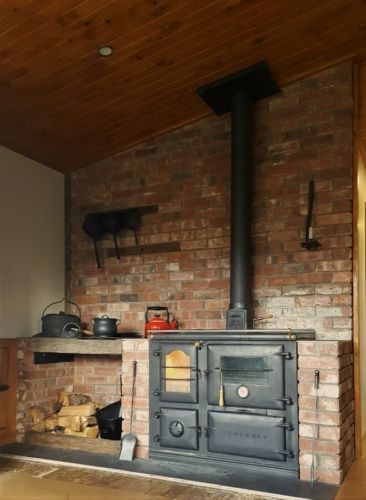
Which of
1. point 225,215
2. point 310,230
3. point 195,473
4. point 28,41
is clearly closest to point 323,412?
point 195,473

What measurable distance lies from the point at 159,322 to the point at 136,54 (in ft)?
5.71

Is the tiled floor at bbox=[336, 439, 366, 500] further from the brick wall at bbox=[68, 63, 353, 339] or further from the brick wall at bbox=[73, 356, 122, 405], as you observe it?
the brick wall at bbox=[73, 356, 122, 405]

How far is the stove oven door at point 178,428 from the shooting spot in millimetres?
3227

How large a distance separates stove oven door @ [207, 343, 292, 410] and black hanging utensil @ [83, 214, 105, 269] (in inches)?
61.1

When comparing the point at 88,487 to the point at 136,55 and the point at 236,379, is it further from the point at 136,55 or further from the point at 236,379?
the point at 136,55

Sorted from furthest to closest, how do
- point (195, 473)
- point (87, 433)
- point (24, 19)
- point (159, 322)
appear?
point (87, 433)
point (159, 322)
point (195, 473)
point (24, 19)

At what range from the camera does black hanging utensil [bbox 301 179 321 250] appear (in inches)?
137

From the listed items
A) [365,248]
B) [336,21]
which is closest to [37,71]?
[336,21]

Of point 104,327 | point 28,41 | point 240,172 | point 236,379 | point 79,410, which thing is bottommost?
point 79,410

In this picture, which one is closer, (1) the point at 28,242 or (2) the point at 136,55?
(2) the point at 136,55

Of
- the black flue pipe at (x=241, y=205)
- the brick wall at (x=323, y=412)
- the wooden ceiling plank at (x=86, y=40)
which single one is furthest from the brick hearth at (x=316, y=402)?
the wooden ceiling plank at (x=86, y=40)

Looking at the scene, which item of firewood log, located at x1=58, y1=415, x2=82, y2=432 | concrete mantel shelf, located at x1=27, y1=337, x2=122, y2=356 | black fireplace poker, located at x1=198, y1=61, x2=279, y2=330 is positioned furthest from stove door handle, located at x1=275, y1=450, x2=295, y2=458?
firewood log, located at x1=58, y1=415, x2=82, y2=432

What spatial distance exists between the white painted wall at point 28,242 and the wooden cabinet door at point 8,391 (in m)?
0.11

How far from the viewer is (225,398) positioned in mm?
3158
